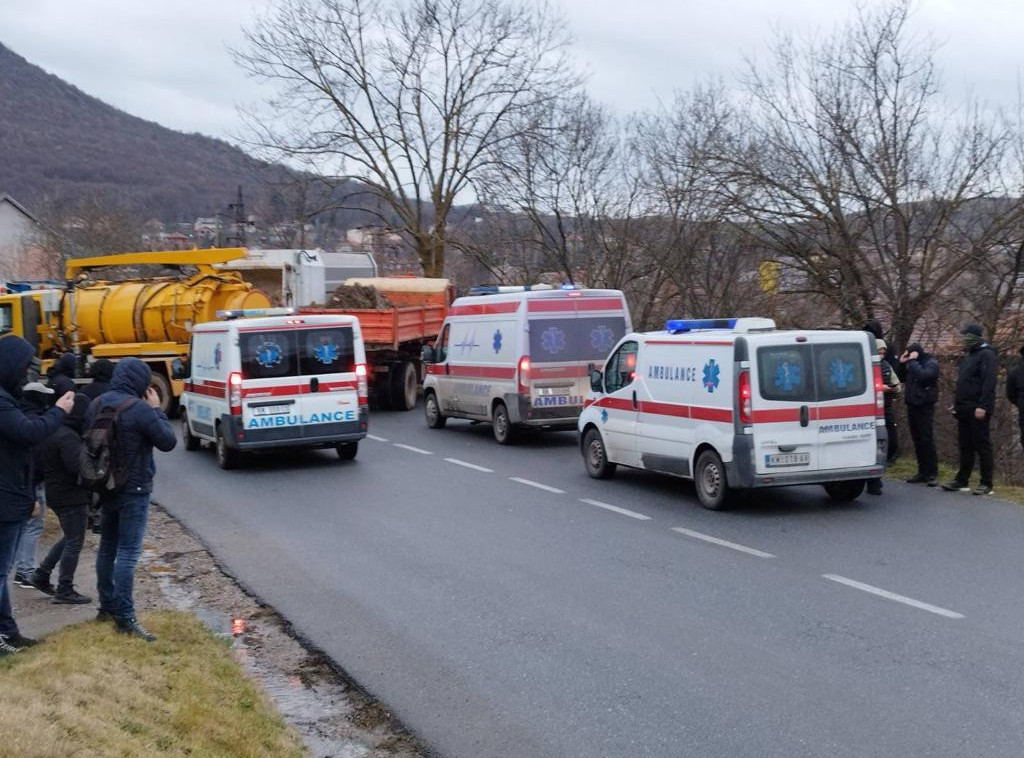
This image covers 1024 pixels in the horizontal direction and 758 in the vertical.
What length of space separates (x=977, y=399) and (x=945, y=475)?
73.4 inches

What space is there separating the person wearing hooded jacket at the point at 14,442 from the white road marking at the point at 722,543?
581 cm

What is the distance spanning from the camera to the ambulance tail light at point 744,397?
11555 mm

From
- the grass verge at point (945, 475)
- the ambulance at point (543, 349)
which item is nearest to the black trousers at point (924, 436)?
the grass verge at point (945, 475)

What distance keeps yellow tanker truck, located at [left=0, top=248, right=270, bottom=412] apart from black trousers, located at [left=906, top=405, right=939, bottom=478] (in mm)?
14464

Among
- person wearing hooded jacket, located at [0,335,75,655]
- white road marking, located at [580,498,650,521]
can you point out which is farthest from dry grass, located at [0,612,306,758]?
white road marking, located at [580,498,650,521]

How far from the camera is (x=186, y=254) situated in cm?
2439

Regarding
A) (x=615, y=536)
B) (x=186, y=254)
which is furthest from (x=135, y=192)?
(x=615, y=536)

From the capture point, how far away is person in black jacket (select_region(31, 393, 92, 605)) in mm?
8016

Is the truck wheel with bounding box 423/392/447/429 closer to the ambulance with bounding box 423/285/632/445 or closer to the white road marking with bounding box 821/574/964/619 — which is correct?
the ambulance with bounding box 423/285/632/445

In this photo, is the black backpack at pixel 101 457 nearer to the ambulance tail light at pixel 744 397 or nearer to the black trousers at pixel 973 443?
the ambulance tail light at pixel 744 397

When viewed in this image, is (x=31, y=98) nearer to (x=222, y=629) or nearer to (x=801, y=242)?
(x=801, y=242)

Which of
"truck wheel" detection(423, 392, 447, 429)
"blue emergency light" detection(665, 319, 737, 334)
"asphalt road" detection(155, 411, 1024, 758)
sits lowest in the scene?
"asphalt road" detection(155, 411, 1024, 758)

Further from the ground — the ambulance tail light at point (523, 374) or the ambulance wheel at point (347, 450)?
the ambulance tail light at point (523, 374)

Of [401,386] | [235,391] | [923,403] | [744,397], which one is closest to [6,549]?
[744,397]
